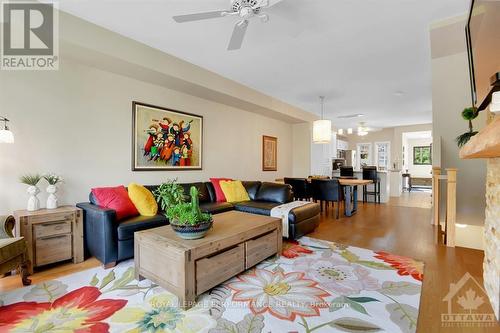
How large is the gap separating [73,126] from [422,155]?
14.5m

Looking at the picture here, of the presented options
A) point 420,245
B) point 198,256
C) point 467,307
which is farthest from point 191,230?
point 420,245

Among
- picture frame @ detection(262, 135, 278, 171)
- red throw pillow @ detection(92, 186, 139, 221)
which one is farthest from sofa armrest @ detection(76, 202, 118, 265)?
Answer: picture frame @ detection(262, 135, 278, 171)

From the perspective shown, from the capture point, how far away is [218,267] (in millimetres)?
2057

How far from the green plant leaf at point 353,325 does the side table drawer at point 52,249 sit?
2.78m

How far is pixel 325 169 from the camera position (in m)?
7.41

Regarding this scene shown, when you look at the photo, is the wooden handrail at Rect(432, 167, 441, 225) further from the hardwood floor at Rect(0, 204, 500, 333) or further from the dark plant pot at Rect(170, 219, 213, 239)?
the dark plant pot at Rect(170, 219, 213, 239)

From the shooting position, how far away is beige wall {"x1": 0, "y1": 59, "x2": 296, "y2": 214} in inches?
103

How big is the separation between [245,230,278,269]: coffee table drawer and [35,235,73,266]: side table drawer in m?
2.01

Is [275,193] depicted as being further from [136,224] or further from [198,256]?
[198,256]

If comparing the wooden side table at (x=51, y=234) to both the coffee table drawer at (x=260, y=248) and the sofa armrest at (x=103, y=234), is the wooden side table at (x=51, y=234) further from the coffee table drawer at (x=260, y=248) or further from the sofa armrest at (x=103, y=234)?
the coffee table drawer at (x=260, y=248)

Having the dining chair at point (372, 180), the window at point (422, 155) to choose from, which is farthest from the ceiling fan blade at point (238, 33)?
the window at point (422, 155)

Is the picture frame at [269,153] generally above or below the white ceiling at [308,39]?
below

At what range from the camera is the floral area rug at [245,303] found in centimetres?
161

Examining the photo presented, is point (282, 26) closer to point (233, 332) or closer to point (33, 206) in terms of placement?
point (233, 332)
